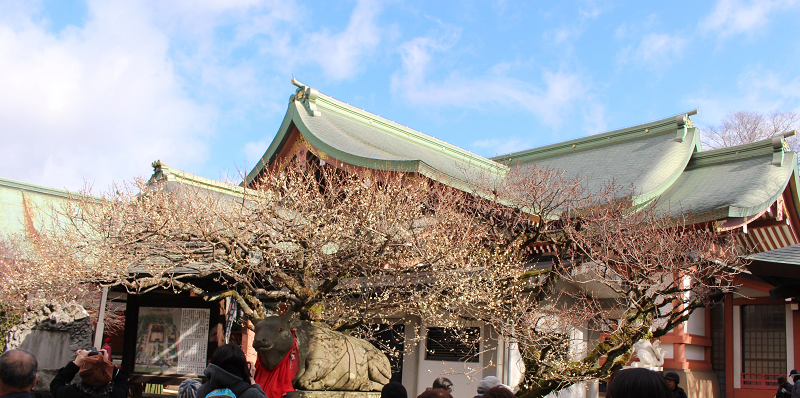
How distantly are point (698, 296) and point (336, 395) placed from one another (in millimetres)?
5352

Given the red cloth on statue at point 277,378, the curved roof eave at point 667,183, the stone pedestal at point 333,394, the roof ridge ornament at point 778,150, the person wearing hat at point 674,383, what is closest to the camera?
the red cloth on statue at point 277,378

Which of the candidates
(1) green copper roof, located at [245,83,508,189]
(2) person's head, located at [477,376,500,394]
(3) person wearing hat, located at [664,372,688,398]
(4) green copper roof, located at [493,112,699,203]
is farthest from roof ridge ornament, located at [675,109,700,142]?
(2) person's head, located at [477,376,500,394]

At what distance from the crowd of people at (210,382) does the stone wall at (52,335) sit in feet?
16.0

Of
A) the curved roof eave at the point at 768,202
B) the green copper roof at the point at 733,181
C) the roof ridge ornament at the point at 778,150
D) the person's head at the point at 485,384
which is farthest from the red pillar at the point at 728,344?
the person's head at the point at 485,384

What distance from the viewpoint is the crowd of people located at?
2232 millimetres

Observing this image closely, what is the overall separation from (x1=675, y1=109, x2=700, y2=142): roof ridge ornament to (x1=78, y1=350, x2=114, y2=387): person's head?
15.8 metres

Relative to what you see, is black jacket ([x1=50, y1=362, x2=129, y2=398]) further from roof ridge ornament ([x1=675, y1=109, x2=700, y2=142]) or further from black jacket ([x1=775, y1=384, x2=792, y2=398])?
roof ridge ornament ([x1=675, y1=109, x2=700, y2=142])

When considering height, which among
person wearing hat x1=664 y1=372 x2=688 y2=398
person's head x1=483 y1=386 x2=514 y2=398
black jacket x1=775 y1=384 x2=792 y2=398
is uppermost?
person's head x1=483 y1=386 x2=514 y2=398

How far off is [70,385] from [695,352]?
38.1ft

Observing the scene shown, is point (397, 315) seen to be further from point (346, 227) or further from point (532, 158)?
point (532, 158)

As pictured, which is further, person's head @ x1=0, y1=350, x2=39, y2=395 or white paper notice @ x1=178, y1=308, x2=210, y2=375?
white paper notice @ x1=178, y1=308, x2=210, y2=375

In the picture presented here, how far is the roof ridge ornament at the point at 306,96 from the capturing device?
48.1ft

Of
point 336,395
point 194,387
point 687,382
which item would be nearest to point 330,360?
point 336,395

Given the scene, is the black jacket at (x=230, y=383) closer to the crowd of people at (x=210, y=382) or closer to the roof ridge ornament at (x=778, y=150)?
the crowd of people at (x=210, y=382)
